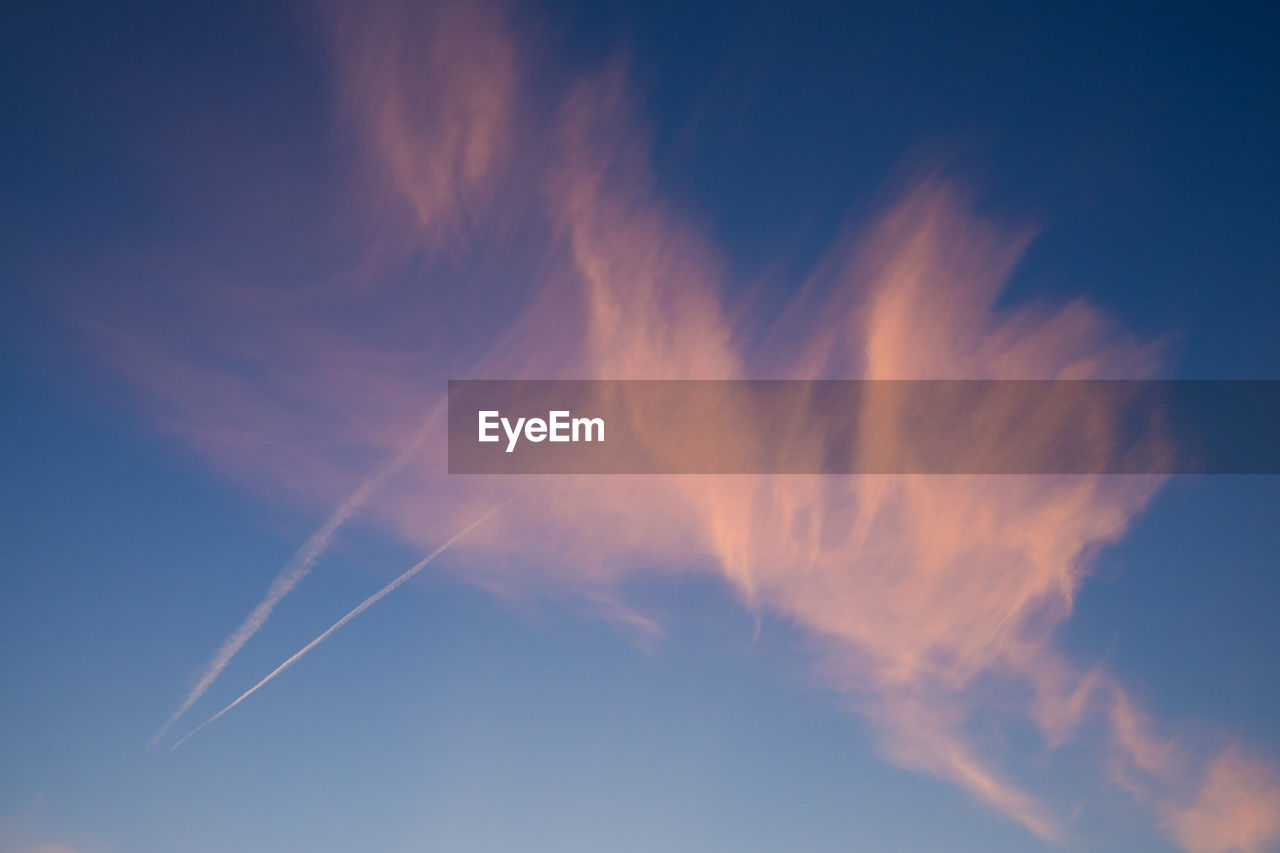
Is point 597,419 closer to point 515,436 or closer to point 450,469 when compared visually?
point 515,436

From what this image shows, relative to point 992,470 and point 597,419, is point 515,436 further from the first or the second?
point 992,470

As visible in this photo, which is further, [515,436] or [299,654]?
[299,654]

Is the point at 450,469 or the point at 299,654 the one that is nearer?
the point at 450,469

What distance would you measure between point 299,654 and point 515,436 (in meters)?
16.1

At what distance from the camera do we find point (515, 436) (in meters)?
21.9

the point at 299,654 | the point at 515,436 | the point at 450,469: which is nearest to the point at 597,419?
the point at 515,436

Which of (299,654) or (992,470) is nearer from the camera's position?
(992,470)

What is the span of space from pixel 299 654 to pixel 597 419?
18517 mm

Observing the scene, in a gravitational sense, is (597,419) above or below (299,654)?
above

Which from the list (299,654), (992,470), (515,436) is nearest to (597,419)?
(515,436)

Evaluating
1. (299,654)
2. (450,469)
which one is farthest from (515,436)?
(299,654)

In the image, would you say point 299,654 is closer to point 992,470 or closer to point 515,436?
point 515,436

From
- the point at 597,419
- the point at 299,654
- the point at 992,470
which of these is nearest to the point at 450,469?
the point at 597,419

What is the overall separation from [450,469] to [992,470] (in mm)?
19359
